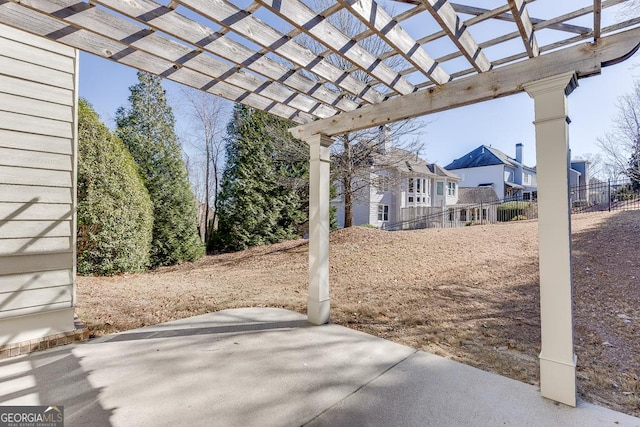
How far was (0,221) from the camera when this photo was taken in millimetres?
2852

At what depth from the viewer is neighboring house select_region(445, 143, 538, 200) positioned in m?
24.0

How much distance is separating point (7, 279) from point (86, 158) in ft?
15.8

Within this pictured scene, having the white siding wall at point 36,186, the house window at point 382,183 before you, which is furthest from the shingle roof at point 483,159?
the white siding wall at point 36,186

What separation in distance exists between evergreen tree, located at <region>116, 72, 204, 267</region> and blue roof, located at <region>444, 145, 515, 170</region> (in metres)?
23.3

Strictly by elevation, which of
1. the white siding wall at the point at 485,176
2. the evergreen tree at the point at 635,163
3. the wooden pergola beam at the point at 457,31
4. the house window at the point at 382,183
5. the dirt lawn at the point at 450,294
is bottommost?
Answer: the dirt lawn at the point at 450,294

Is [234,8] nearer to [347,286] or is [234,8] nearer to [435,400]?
[435,400]

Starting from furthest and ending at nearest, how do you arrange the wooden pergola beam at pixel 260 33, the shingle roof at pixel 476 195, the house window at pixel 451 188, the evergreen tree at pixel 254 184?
the shingle roof at pixel 476 195 < the house window at pixel 451 188 < the evergreen tree at pixel 254 184 < the wooden pergola beam at pixel 260 33

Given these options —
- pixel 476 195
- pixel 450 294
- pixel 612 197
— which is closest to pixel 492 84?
pixel 450 294

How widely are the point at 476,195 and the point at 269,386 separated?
941 inches

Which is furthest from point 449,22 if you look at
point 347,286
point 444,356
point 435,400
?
point 347,286

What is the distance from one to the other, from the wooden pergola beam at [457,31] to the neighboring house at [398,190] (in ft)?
Result: 22.1

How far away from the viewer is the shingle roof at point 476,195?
886 inches

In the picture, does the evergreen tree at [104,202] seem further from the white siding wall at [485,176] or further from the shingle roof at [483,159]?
the shingle roof at [483,159]

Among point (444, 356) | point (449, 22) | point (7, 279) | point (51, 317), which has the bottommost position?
point (444, 356)
